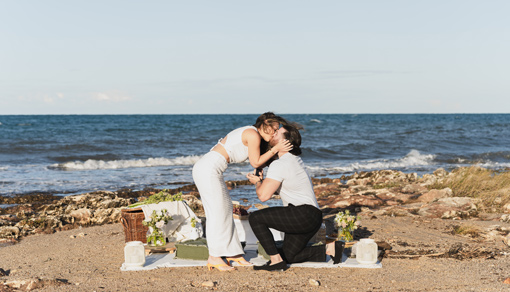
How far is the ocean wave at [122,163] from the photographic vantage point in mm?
21656

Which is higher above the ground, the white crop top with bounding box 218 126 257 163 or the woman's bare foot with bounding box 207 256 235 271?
the white crop top with bounding box 218 126 257 163

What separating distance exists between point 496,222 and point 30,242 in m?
7.83

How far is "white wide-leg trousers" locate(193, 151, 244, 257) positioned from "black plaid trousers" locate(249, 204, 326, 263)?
32 centimetres

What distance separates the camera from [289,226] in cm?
582

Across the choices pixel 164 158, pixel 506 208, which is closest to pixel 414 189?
pixel 506 208

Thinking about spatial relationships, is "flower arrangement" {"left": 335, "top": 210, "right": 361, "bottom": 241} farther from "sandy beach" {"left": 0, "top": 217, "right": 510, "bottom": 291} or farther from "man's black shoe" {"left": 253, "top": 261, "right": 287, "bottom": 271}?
"man's black shoe" {"left": 253, "top": 261, "right": 287, "bottom": 271}

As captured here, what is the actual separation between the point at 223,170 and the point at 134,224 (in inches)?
76.3

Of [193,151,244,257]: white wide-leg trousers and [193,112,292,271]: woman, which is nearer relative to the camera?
[193,112,292,271]: woman

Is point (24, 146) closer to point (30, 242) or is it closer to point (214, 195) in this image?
point (30, 242)

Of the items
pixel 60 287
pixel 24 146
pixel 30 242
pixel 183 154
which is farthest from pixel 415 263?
pixel 24 146

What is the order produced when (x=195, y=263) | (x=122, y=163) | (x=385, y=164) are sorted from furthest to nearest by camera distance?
(x=385, y=164) < (x=122, y=163) < (x=195, y=263)

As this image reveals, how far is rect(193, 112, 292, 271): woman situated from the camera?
5766mm

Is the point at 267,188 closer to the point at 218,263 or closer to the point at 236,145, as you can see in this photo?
the point at 236,145

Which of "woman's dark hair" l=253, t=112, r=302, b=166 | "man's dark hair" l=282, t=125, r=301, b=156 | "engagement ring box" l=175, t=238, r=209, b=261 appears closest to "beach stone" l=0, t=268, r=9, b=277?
"engagement ring box" l=175, t=238, r=209, b=261
